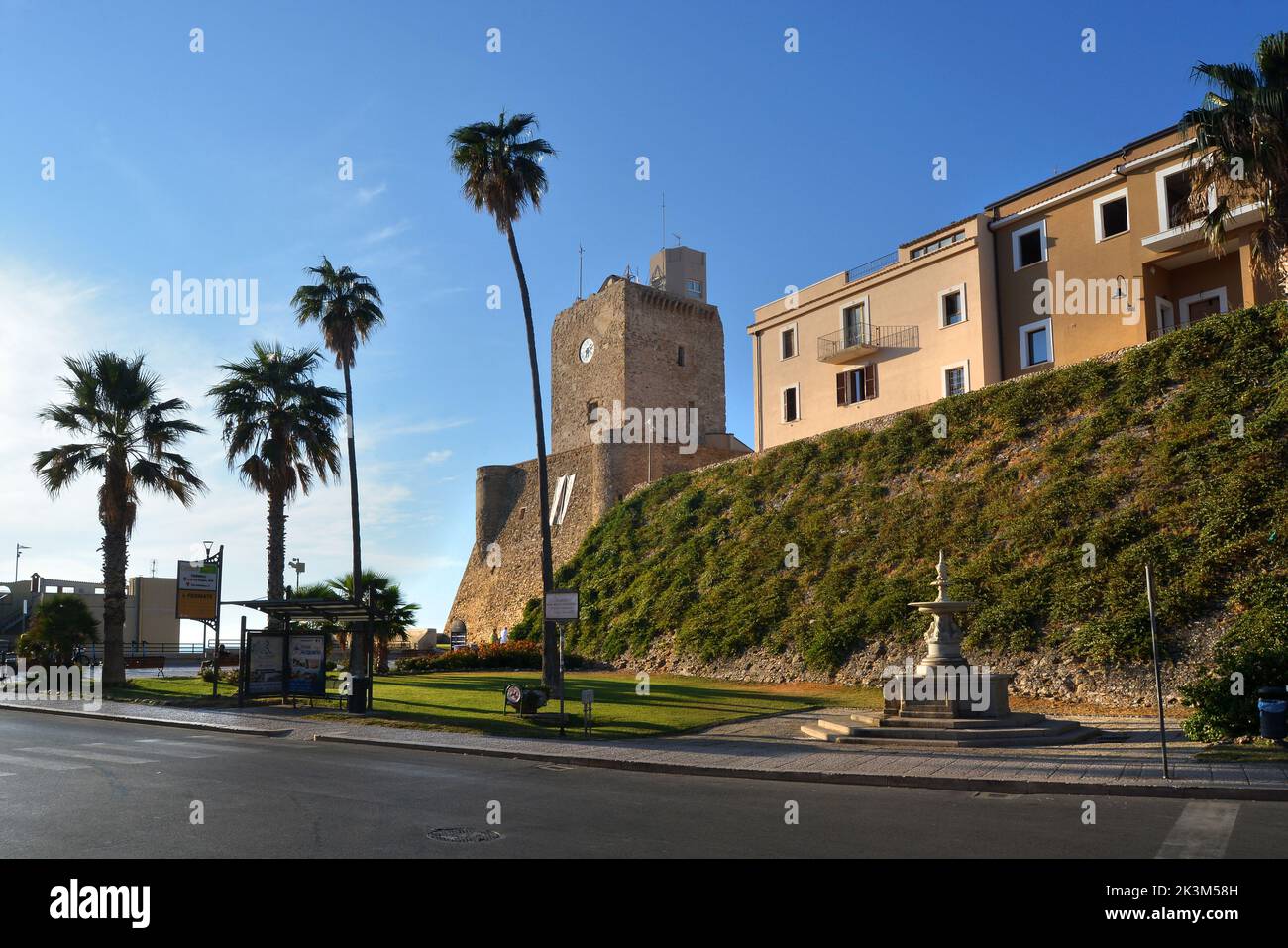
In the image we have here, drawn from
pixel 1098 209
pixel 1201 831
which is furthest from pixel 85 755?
pixel 1098 209

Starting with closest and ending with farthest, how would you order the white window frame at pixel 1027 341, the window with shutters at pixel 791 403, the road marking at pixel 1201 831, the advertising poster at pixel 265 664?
the road marking at pixel 1201 831
the advertising poster at pixel 265 664
the white window frame at pixel 1027 341
the window with shutters at pixel 791 403

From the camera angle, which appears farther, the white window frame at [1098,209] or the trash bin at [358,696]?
the white window frame at [1098,209]

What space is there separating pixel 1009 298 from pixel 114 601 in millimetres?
32508

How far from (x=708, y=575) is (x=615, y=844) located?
2590 cm

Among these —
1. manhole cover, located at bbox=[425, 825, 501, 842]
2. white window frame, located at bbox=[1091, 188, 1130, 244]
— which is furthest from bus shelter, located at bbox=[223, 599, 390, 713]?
white window frame, located at bbox=[1091, 188, 1130, 244]

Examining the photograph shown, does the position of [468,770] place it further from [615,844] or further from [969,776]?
[969,776]

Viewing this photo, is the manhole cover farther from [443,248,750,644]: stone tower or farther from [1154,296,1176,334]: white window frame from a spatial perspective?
[443,248,750,644]: stone tower

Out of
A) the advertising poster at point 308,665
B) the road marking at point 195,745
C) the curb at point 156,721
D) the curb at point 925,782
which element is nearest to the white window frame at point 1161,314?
the curb at point 925,782

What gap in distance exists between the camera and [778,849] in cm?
796

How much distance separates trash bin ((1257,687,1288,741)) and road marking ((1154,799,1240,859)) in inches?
165

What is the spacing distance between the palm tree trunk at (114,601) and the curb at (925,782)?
18009 millimetres

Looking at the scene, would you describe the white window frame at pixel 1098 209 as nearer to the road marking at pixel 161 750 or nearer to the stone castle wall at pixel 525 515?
the stone castle wall at pixel 525 515

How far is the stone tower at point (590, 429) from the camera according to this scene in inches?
2167
